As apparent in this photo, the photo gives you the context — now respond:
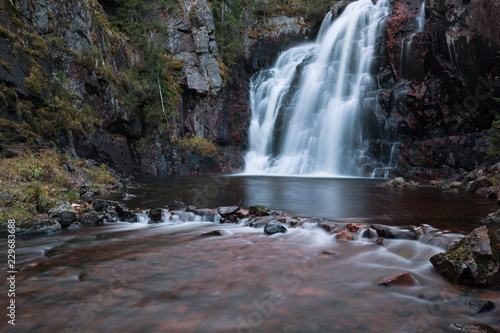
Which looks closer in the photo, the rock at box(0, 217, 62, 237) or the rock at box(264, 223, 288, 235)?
the rock at box(0, 217, 62, 237)

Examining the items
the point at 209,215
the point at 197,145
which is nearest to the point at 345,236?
the point at 209,215

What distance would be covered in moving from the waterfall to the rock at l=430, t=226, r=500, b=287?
15.6m

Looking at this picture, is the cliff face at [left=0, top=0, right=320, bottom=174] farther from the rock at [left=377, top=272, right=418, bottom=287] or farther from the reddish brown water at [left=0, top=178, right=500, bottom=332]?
the rock at [left=377, top=272, right=418, bottom=287]

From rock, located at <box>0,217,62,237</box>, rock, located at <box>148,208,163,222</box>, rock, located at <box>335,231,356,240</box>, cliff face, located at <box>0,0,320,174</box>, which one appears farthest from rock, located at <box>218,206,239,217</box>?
cliff face, located at <box>0,0,320,174</box>

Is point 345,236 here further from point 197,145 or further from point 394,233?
point 197,145

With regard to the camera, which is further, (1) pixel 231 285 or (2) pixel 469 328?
(1) pixel 231 285

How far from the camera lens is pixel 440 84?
52.1 ft

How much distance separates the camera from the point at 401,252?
3898 millimetres

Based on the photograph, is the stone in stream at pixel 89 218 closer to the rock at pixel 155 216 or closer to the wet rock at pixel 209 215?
the rock at pixel 155 216

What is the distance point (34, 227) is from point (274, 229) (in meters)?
4.07

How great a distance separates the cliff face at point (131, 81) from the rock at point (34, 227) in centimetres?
635

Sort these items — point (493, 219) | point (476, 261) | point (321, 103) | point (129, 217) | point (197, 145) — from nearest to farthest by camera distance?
point (476, 261) < point (493, 219) < point (129, 217) < point (197, 145) < point (321, 103)

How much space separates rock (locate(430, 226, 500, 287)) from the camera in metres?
2.64

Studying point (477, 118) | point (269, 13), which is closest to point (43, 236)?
point (477, 118)
